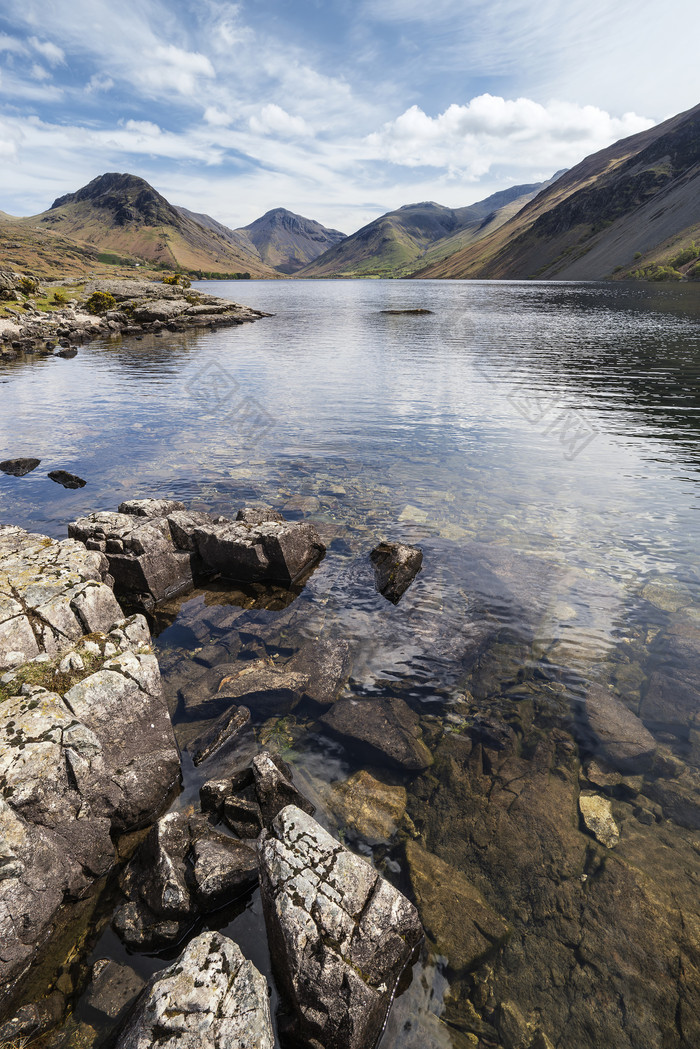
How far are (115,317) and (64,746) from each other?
112415 mm

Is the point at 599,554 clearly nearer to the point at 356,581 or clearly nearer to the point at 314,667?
the point at 356,581

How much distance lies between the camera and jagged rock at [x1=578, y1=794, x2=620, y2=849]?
9.33m

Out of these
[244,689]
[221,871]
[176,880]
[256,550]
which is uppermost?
[256,550]

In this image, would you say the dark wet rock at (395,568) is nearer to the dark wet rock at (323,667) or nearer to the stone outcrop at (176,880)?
the dark wet rock at (323,667)

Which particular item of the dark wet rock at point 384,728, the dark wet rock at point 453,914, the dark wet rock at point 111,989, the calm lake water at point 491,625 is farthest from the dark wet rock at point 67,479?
the dark wet rock at point 453,914

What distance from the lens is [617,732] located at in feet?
37.6

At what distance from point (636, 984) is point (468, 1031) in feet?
8.77

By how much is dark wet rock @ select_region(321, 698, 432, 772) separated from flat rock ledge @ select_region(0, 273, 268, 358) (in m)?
78.7

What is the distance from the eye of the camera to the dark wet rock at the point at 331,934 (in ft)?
21.3

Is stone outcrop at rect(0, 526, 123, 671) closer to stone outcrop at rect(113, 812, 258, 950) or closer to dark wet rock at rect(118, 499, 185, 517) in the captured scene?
dark wet rock at rect(118, 499, 185, 517)

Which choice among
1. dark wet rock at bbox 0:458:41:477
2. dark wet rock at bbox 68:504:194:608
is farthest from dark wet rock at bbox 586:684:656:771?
dark wet rock at bbox 0:458:41:477

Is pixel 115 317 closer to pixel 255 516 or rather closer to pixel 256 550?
pixel 255 516

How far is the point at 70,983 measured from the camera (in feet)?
23.8

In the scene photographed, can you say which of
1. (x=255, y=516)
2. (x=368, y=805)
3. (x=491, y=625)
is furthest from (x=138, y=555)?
(x=491, y=625)
